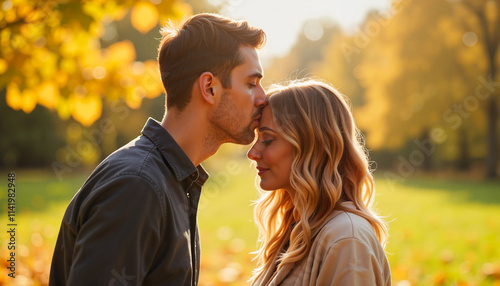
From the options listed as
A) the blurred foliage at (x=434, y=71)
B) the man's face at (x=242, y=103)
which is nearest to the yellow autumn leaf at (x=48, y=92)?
the man's face at (x=242, y=103)

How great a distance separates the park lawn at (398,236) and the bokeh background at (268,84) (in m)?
0.04

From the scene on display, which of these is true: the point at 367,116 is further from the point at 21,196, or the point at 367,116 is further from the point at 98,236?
the point at 98,236

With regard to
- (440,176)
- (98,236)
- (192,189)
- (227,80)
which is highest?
(440,176)

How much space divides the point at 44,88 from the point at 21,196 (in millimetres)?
12204

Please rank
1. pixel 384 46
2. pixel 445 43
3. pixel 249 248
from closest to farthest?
pixel 249 248 → pixel 445 43 → pixel 384 46

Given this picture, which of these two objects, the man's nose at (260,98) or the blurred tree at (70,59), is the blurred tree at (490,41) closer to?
the blurred tree at (70,59)

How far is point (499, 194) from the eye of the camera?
577 inches

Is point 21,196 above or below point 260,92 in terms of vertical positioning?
above

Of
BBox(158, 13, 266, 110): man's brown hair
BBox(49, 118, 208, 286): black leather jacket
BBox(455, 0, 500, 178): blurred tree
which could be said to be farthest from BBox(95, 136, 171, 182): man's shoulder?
BBox(455, 0, 500, 178): blurred tree

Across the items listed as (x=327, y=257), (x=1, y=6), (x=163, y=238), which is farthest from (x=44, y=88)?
(x=327, y=257)

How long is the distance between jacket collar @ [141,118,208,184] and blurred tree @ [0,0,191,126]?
100 centimetres

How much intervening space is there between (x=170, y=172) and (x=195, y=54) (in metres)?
0.64

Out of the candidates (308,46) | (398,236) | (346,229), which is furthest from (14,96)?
(308,46)

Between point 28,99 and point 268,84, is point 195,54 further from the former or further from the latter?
point 268,84
